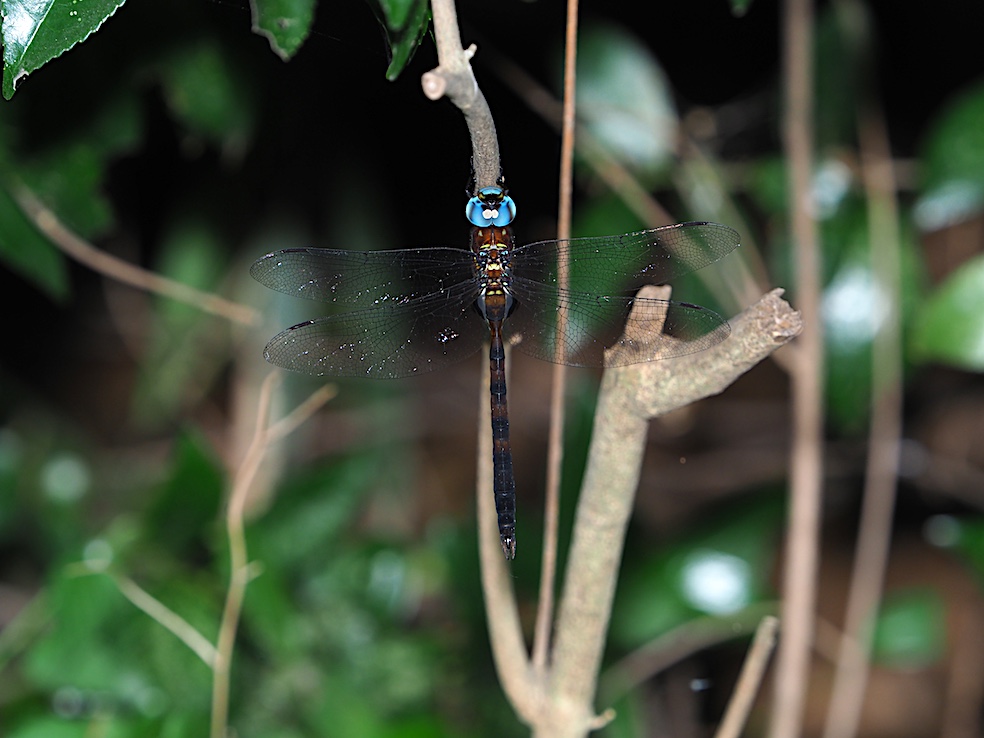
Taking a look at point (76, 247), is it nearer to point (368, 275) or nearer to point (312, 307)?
point (368, 275)

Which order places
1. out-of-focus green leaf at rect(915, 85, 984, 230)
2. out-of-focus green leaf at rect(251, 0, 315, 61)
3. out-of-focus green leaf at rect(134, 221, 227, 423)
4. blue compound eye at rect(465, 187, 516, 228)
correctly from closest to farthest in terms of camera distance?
out-of-focus green leaf at rect(251, 0, 315, 61)
blue compound eye at rect(465, 187, 516, 228)
out-of-focus green leaf at rect(915, 85, 984, 230)
out-of-focus green leaf at rect(134, 221, 227, 423)

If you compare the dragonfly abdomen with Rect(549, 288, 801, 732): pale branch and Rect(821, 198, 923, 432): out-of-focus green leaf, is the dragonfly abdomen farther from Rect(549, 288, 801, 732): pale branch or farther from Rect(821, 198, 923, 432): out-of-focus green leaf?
Rect(821, 198, 923, 432): out-of-focus green leaf

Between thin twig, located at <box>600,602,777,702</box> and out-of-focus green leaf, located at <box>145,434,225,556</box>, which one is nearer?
out-of-focus green leaf, located at <box>145,434,225,556</box>

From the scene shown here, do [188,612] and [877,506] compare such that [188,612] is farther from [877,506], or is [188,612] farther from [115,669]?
[877,506]

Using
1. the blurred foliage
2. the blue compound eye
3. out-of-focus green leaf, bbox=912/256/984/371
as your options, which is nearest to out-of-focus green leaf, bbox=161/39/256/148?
the blurred foliage

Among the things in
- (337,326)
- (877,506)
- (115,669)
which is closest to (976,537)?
(877,506)

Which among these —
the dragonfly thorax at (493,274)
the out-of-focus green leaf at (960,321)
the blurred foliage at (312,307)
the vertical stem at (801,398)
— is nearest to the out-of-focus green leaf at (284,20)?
the blurred foliage at (312,307)

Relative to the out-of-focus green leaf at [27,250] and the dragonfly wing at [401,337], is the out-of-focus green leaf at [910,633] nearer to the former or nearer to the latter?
the dragonfly wing at [401,337]
